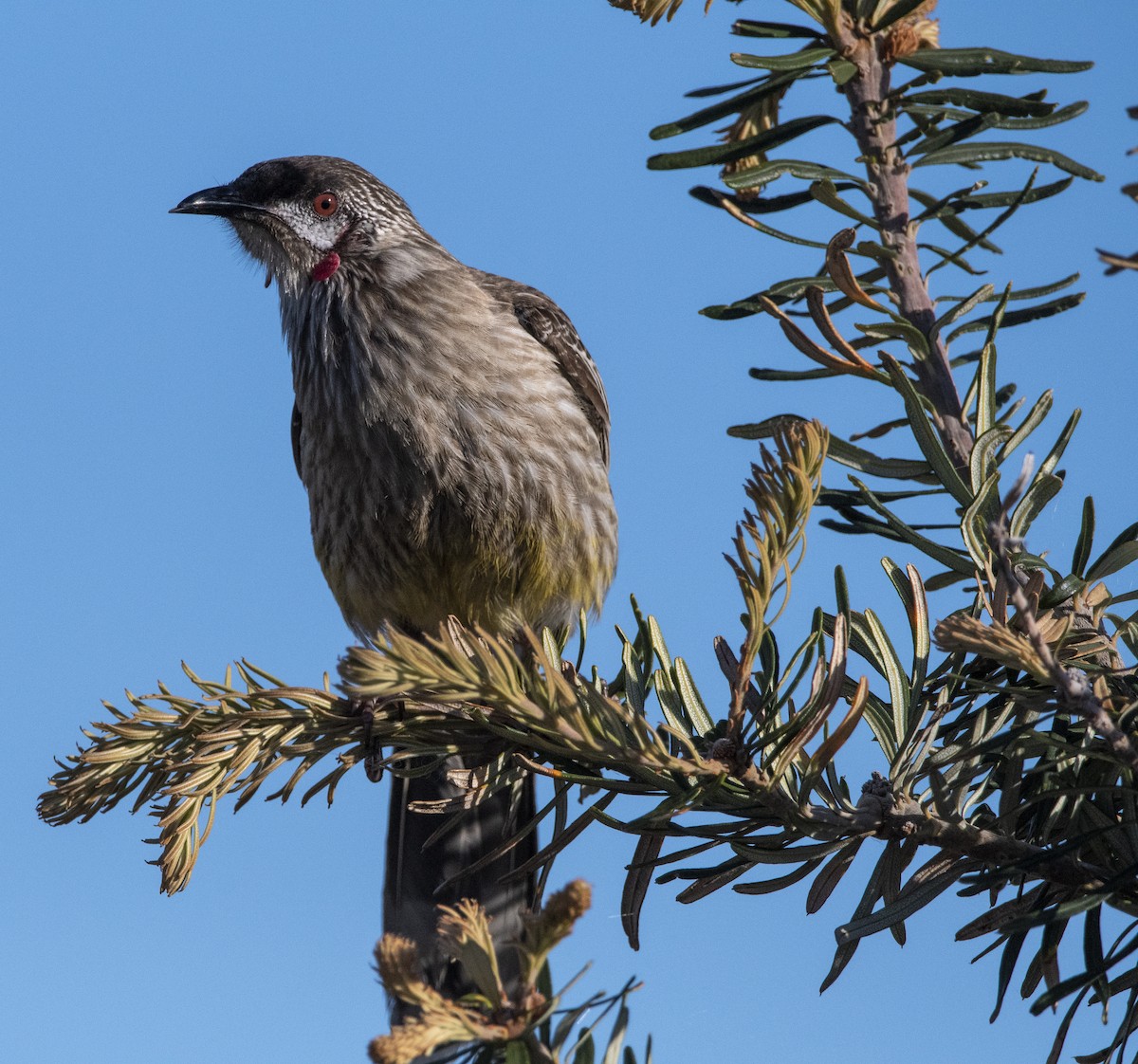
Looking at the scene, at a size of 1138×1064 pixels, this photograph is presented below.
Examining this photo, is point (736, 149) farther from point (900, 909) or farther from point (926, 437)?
point (900, 909)

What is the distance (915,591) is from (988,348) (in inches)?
15.4

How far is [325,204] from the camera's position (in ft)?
17.6

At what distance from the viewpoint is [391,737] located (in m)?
2.20

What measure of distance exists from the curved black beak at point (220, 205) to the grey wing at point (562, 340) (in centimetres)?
100

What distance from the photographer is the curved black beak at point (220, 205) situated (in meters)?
5.34

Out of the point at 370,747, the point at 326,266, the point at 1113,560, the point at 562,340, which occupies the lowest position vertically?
the point at 370,747

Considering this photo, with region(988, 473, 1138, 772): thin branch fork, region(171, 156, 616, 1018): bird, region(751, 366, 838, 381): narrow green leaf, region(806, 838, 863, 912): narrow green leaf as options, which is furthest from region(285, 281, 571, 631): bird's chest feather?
region(988, 473, 1138, 772): thin branch fork

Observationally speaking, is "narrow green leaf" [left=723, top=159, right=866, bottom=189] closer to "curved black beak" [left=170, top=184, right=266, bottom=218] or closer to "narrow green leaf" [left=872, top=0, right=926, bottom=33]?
"narrow green leaf" [left=872, top=0, right=926, bottom=33]

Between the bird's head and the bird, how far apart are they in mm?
159

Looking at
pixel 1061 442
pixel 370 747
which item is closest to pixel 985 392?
pixel 1061 442

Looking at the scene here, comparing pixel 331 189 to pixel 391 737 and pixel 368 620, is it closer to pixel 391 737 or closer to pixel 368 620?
pixel 368 620

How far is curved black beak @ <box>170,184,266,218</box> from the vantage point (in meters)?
5.34

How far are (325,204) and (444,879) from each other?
297 cm

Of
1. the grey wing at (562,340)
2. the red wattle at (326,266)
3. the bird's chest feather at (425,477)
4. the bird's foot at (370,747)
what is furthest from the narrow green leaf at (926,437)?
the red wattle at (326,266)
